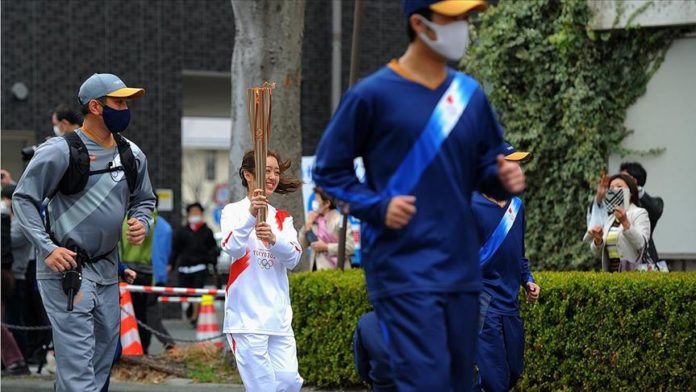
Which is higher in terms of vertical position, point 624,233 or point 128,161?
point 128,161

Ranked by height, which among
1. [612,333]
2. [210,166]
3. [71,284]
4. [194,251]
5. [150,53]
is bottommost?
[210,166]

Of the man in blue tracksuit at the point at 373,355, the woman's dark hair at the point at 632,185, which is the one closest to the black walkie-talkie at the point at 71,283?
the man in blue tracksuit at the point at 373,355

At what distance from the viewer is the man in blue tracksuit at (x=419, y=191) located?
5145 millimetres

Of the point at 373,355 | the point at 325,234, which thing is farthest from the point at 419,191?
the point at 325,234

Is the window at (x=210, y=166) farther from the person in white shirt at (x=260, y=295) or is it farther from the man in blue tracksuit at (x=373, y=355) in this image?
the man in blue tracksuit at (x=373, y=355)

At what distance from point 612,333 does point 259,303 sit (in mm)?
3283

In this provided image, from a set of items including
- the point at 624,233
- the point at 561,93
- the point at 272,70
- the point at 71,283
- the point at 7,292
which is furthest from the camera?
the point at 561,93

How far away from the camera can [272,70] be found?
1222 centimetres

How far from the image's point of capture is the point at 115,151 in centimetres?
776

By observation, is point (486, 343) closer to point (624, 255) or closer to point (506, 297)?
point (506, 297)

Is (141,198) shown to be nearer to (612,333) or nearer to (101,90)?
(101,90)

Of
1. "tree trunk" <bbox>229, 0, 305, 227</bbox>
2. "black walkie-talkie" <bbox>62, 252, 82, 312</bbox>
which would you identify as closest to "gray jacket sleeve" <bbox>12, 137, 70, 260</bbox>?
"black walkie-talkie" <bbox>62, 252, 82, 312</bbox>

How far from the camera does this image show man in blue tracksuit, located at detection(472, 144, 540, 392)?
26.6 feet

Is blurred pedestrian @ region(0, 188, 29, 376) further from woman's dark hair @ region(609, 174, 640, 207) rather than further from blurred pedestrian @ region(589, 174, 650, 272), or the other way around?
woman's dark hair @ region(609, 174, 640, 207)
